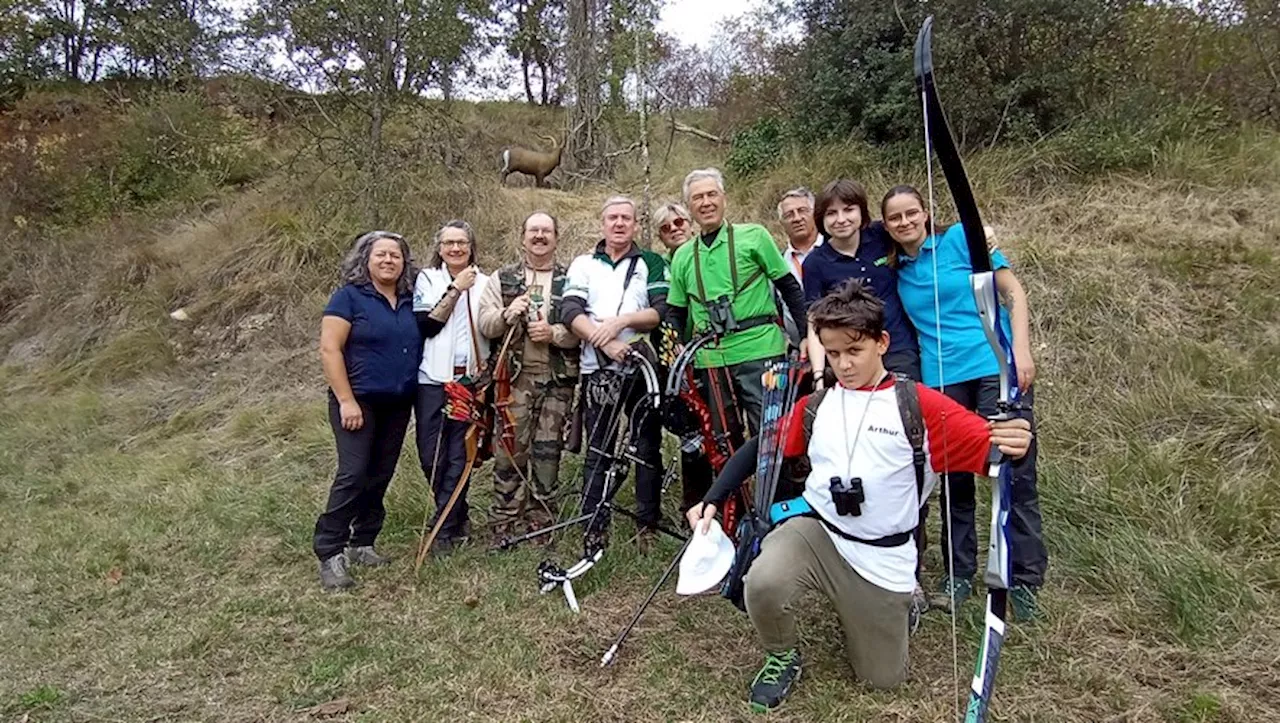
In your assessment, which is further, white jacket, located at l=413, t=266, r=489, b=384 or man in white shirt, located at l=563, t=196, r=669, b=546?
white jacket, located at l=413, t=266, r=489, b=384

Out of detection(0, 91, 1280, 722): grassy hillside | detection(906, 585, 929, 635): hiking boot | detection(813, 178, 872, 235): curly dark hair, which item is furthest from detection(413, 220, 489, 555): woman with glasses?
detection(906, 585, 929, 635): hiking boot

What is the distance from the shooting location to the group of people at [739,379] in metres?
2.67

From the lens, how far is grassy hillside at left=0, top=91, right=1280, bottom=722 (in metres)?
2.98

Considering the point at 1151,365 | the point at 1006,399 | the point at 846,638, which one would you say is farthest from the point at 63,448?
the point at 1151,365

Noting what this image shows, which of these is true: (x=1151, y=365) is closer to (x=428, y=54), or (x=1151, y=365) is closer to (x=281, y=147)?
(x=428, y=54)

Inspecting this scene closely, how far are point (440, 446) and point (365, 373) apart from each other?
565 mm

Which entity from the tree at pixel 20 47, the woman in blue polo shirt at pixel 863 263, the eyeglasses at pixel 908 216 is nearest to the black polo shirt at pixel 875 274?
the woman in blue polo shirt at pixel 863 263

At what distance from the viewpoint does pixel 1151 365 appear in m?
4.97

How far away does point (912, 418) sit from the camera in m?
2.58

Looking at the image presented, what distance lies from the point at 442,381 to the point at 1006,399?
8.47ft

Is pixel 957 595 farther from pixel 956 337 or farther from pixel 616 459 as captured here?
pixel 616 459

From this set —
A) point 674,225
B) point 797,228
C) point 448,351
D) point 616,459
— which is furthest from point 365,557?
point 797,228

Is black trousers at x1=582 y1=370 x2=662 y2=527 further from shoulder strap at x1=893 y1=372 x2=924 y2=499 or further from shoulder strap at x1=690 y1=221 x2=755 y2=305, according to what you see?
shoulder strap at x1=893 y1=372 x2=924 y2=499

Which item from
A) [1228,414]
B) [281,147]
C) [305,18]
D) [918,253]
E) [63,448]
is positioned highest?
[305,18]
